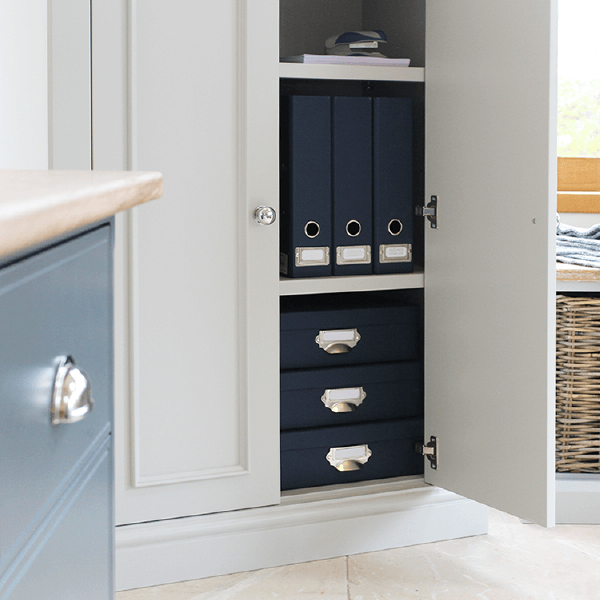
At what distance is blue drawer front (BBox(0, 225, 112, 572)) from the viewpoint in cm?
40

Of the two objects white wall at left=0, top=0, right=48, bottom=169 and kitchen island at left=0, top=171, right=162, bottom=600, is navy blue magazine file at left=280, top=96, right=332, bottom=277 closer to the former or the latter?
white wall at left=0, top=0, right=48, bottom=169

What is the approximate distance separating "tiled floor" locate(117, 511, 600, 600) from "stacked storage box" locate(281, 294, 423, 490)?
186 millimetres

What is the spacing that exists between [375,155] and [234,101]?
34 cm

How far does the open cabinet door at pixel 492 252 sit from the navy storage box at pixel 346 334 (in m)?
0.07

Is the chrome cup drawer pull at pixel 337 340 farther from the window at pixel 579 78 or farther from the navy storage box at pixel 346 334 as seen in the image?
the window at pixel 579 78

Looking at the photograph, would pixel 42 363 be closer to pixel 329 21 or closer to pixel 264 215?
pixel 264 215

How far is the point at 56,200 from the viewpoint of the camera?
39 centimetres

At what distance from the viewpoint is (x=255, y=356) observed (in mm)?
1520

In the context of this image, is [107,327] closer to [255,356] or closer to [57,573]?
[57,573]

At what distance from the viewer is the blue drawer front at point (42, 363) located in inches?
15.8

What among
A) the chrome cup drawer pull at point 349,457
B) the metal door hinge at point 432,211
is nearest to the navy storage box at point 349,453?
the chrome cup drawer pull at point 349,457

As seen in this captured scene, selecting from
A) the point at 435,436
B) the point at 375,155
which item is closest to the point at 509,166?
the point at 375,155

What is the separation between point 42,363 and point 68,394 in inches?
1.8

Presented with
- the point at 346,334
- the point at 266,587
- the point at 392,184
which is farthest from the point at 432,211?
the point at 266,587
